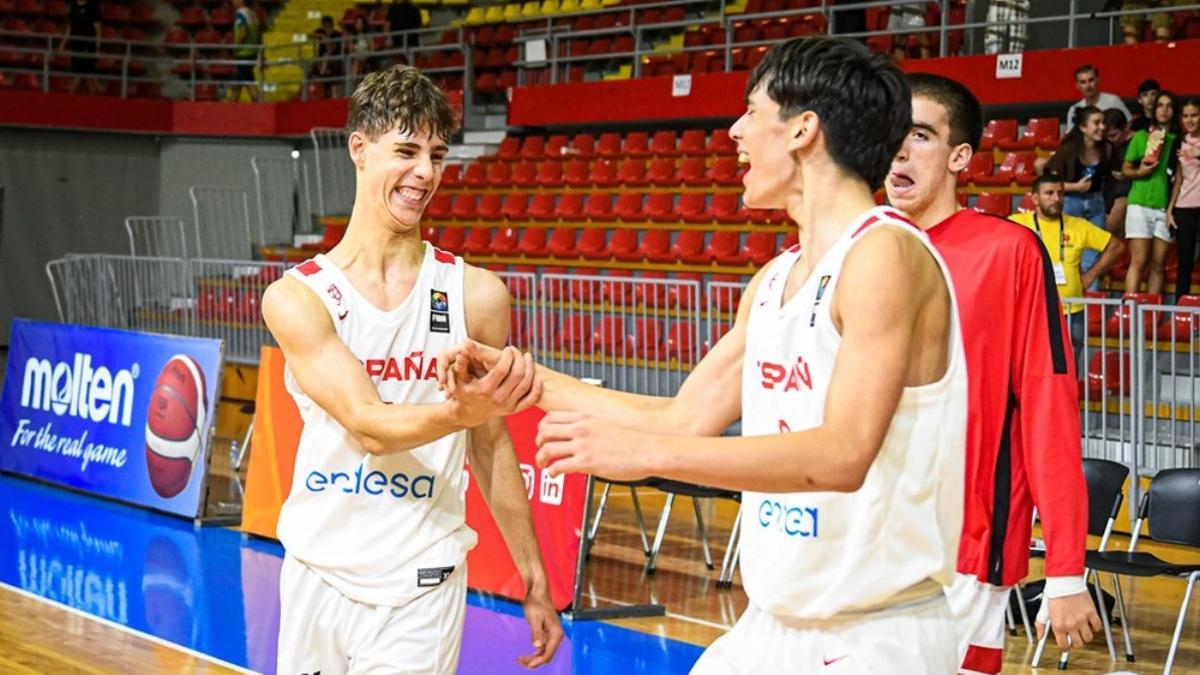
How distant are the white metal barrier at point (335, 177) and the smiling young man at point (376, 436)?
19.2 metres

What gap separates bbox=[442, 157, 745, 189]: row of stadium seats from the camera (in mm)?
16953

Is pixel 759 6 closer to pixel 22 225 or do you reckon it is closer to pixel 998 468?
pixel 22 225

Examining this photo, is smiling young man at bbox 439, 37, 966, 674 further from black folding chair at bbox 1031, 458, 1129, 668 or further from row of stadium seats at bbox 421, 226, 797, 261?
row of stadium seats at bbox 421, 226, 797, 261

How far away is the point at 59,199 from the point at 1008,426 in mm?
23204

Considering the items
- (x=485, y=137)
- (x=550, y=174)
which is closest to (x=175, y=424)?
(x=550, y=174)

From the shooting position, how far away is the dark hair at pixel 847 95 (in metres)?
2.50

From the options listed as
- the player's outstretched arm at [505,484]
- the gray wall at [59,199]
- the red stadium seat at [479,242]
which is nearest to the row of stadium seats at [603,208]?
the red stadium seat at [479,242]

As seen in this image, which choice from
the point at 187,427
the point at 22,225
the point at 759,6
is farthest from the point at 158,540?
the point at 22,225

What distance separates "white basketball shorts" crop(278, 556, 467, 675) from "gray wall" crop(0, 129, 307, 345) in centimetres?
2128

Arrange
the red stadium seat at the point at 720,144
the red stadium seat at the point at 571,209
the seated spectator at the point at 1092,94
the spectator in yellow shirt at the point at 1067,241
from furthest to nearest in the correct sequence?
the red stadium seat at the point at 571,209, the red stadium seat at the point at 720,144, the seated spectator at the point at 1092,94, the spectator in yellow shirt at the point at 1067,241

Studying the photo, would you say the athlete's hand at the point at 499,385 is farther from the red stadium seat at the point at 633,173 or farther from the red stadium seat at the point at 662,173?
the red stadium seat at the point at 633,173

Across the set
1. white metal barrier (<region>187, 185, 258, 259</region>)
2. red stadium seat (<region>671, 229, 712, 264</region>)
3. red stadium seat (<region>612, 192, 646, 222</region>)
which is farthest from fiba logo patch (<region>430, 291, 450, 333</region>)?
white metal barrier (<region>187, 185, 258, 259</region>)

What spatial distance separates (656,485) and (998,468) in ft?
18.6

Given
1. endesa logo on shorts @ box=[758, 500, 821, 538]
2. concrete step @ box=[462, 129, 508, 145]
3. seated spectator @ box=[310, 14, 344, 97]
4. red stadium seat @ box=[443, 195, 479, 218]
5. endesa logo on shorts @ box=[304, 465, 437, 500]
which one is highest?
seated spectator @ box=[310, 14, 344, 97]
